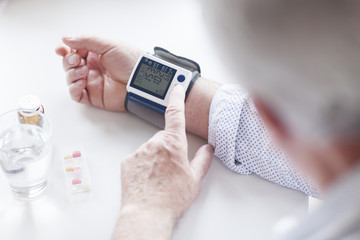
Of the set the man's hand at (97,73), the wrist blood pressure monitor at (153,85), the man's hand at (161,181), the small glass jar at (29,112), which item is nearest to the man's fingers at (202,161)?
the man's hand at (161,181)

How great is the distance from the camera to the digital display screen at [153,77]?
0.92 m

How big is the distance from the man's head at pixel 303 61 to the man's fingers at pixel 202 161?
48 centimetres

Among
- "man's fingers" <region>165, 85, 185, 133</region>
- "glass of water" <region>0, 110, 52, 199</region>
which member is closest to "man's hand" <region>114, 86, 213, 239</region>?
"man's fingers" <region>165, 85, 185, 133</region>

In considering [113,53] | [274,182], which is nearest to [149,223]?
[274,182]

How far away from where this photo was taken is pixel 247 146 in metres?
0.87

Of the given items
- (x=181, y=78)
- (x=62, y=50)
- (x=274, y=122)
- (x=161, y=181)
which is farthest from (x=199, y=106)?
(x=274, y=122)

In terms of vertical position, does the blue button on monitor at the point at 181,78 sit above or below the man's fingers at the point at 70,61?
below

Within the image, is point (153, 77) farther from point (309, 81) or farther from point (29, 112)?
point (309, 81)

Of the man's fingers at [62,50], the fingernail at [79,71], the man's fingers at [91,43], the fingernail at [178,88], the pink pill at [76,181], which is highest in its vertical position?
the man's fingers at [91,43]

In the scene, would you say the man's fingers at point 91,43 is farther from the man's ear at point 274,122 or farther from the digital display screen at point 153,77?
the man's ear at point 274,122

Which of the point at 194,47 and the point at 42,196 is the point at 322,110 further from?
the point at 194,47

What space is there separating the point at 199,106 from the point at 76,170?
31 cm

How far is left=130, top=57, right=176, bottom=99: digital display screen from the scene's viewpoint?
92 cm

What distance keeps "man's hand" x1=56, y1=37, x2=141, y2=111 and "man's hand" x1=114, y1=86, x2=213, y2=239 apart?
168 mm
